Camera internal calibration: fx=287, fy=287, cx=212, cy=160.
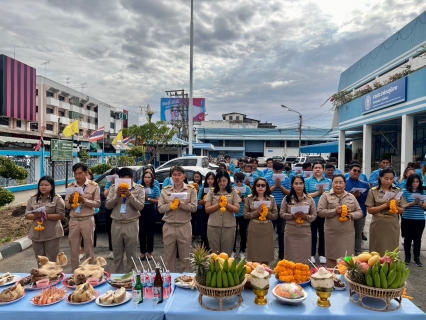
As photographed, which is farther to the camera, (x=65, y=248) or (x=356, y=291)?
(x=65, y=248)

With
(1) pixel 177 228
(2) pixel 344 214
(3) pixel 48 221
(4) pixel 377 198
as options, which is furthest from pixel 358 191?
(3) pixel 48 221

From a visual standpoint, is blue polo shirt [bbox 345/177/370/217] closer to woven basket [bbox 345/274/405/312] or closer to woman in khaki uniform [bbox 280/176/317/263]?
woman in khaki uniform [bbox 280/176/317/263]

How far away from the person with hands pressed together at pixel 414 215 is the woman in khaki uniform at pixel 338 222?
1424mm

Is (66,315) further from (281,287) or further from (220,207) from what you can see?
(220,207)

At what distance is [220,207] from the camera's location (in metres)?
4.20

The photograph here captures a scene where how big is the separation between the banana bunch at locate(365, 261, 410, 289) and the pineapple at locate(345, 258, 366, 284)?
51 mm

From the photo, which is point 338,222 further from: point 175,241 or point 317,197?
point 175,241

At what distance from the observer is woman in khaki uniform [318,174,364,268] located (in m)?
4.10

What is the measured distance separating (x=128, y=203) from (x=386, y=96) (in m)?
12.8

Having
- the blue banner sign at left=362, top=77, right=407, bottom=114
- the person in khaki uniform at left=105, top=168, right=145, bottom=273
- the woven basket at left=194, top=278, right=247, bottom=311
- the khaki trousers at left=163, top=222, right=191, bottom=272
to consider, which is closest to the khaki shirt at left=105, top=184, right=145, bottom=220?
the person in khaki uniform at left=105, top=168, right=145, bottom=273

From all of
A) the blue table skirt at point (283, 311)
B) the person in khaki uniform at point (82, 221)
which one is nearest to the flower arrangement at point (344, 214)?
the blue table skirt at point (283, 311)

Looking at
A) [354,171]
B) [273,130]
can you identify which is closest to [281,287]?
[354,171]

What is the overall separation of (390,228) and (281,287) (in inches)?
116

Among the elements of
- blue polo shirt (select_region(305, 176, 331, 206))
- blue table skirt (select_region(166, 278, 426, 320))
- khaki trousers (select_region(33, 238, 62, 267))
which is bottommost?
khaki trousers (select_region(33, 238, 62, 267))
